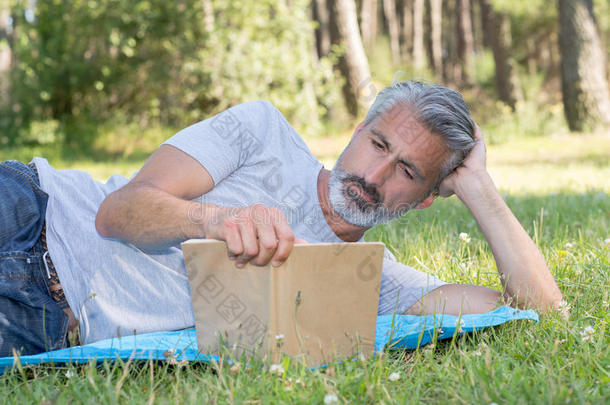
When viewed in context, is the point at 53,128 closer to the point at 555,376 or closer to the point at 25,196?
the point at 25,196

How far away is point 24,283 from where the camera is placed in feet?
7.43

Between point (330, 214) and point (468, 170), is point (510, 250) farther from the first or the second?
point (330, 214)

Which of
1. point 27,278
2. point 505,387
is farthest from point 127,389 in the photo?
point 505,387

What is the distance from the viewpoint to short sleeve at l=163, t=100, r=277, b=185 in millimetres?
2342

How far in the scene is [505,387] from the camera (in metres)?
1.80

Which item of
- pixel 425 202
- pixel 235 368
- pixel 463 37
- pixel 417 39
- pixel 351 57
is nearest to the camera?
pixel 235 368

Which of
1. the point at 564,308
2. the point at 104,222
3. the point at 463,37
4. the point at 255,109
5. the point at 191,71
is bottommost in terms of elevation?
the point at 564,308

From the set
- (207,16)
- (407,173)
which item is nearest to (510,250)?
(407,173)

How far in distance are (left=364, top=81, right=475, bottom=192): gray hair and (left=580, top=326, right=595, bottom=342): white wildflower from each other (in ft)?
2.97

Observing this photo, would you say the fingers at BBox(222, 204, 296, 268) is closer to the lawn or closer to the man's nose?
the lawn

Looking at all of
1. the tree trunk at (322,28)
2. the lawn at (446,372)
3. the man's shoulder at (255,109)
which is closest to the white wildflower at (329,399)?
the lawn at (446,372)

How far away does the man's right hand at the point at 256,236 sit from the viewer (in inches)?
68.7

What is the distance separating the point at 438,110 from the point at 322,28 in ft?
72.5

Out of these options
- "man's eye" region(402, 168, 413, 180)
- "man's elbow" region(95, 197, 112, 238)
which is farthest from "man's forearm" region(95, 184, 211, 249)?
"man's eye" region(402, 168, 413, 180)
